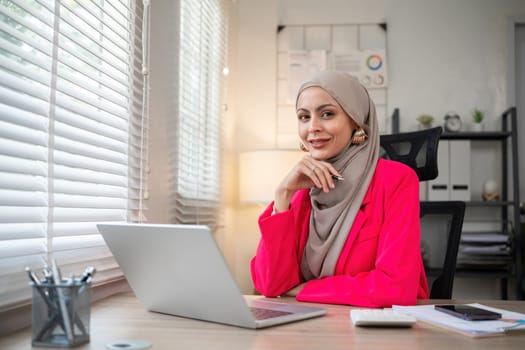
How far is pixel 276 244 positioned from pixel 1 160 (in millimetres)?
794

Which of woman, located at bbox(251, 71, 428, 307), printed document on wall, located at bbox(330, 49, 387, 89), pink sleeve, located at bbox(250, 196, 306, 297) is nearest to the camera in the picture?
woman, located at bbox(251, 71, 428, 307)

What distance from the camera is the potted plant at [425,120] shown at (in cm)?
344

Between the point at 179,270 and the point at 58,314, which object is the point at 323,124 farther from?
the point at 58,314

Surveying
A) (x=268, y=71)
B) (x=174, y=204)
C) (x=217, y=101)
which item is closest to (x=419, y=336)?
(x=174, y=204)

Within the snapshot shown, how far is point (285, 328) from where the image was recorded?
1.01 m

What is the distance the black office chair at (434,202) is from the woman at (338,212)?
0.20 metres

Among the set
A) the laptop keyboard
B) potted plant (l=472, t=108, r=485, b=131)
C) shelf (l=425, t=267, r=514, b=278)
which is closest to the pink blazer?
the laptop keyboard

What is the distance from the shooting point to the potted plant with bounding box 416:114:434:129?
3440 millimetres

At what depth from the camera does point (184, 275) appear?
0.99m

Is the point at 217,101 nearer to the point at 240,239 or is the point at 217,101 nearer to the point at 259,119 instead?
the point at 259,119

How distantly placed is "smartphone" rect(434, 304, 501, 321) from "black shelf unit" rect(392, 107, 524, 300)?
225 cm

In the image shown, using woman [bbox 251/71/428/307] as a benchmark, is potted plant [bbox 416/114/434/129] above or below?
above

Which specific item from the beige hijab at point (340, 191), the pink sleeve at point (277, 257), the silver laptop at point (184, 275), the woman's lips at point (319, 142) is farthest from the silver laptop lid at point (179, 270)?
the woman's lips at point (319, 142)

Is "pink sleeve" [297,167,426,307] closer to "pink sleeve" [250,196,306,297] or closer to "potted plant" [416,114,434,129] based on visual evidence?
"pink sleeve" [250,196,306,297]
